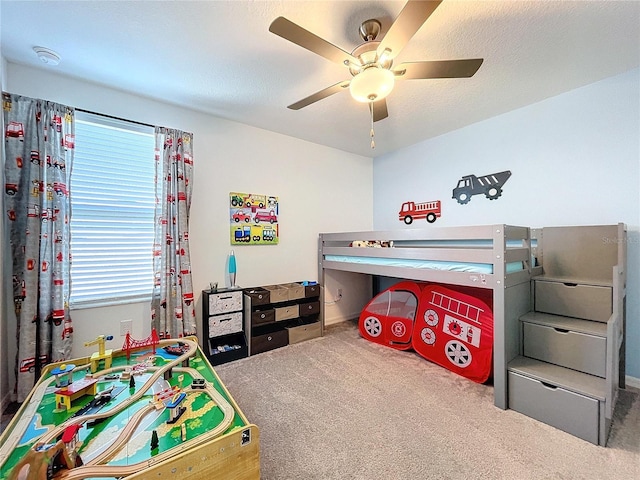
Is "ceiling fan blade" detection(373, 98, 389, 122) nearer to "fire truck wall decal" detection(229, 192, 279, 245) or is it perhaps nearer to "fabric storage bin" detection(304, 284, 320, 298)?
"fire truck wall decal" detection(229, 192, 279, 245)

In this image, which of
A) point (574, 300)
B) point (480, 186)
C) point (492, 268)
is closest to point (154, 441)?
point (492, 268)

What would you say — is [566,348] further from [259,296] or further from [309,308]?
[259,296]

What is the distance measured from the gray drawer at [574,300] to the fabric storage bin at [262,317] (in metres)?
2.42

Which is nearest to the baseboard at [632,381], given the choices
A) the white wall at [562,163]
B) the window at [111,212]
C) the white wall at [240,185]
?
the white wall at [562,163]

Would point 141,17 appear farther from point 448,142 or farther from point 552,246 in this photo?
point 552,246

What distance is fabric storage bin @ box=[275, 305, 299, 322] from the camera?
2.96 metres

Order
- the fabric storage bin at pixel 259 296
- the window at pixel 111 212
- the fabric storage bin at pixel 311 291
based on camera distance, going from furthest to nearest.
Result: 1. the fabric storage bin at pixel 311 291
2. the fabric storage bin at pixel 259 296
3. the window at pixel 111 212

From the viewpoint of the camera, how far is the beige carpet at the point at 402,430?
1.41 metres

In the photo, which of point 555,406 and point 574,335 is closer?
point 555,406

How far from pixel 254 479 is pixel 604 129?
3469 mm

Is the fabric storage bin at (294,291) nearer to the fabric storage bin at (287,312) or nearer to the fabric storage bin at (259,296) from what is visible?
the fabric storage bin at (287,312)

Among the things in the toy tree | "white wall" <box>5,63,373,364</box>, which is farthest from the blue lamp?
the toy tree

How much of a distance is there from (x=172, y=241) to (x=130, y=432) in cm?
171

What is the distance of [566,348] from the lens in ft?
6.15
